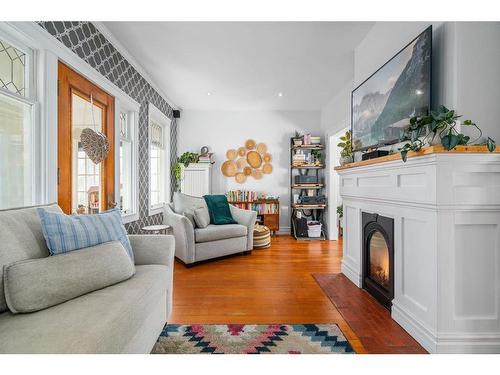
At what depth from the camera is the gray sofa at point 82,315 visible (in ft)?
3.05

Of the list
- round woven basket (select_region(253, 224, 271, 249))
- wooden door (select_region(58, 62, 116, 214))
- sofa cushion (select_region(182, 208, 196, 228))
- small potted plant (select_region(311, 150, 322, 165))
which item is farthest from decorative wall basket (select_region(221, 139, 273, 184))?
wooden door (select_region(58, 62, 116, 214))

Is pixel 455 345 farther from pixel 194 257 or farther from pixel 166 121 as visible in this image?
pixel 166 121

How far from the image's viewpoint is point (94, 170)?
277 centimetres

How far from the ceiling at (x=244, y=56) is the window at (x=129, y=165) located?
0.79m

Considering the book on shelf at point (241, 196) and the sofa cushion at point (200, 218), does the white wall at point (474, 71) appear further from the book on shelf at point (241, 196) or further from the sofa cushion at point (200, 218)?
the book on shelf at point (241, 196)

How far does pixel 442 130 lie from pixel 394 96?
61 centimetres

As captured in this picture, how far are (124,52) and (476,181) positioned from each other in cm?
356

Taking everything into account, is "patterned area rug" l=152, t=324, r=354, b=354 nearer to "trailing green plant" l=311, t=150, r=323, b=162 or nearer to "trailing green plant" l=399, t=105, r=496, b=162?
"trailing green plant" l=399, t=105, r=496, b=162

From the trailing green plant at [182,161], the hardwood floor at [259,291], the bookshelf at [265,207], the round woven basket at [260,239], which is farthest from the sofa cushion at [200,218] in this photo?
the trailing green plant at [182,161]

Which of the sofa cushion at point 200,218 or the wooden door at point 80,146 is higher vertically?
the wooden door at point 80,146

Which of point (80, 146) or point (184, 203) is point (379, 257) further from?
point (80, 146)

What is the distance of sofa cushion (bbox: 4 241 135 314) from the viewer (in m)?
1.12

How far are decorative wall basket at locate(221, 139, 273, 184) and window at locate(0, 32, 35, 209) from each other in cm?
372
